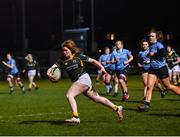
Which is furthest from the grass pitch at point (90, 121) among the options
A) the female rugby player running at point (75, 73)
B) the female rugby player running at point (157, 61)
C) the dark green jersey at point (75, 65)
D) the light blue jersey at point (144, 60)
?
the light blue jersey at point (144, 60)

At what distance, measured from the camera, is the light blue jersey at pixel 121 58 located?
67.7 ft

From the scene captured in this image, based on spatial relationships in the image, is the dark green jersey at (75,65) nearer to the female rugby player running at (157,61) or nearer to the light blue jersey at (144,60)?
the female rugby player running at (157,61)

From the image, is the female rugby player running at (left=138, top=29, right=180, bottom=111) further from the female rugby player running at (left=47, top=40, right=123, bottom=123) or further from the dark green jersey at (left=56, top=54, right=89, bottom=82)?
the dark green jersey at (left=56, top=54, right=89, bottom=82)

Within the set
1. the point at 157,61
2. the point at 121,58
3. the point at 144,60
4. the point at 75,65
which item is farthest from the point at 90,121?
the point at 121,58

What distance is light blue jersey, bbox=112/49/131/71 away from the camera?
2062 centimetres

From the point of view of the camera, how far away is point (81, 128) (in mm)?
12242

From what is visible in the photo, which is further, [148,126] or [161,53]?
[161,53]

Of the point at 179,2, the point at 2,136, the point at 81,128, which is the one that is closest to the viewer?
the point at 2,136

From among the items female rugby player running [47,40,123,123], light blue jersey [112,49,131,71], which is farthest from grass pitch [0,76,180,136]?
light blue jersey [112,49,131,71]

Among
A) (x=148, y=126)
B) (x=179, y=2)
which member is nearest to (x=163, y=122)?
(x=148, y=126)

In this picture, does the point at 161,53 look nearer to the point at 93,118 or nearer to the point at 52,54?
the point at 93,118

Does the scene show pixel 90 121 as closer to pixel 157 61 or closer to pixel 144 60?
pixel 157 61

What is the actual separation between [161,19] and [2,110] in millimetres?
60362

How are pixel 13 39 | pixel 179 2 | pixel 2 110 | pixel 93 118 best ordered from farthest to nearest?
pixel 13 39 < pixel 179 2 < pixel 2 110 < pixel 93 118
